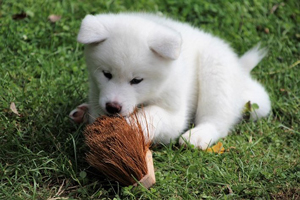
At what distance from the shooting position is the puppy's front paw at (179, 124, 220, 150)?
392cm

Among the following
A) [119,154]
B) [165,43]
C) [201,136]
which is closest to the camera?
[119,154]

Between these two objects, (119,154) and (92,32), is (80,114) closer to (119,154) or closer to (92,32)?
(92,32)

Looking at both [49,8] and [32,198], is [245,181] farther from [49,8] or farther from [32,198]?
[49,8]

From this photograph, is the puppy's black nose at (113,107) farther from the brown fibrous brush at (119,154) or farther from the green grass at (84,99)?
the green grass at (84,99)

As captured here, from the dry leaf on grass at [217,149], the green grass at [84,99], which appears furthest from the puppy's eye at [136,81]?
the dry leaf on grass at [217,149]

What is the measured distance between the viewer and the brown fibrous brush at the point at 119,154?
314 centimetres

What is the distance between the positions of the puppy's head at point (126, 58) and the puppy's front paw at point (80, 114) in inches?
15.6

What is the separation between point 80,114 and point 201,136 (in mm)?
1057

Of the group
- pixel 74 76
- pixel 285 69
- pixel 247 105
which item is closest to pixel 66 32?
pixel 74 76

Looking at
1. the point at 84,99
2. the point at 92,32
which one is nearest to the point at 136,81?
the point at 92,32

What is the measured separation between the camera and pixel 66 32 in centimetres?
522

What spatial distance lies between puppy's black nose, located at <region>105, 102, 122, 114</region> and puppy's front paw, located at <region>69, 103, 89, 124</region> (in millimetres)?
603

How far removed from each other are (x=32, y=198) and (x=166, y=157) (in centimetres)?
111

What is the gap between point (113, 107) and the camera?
11.2 feet
